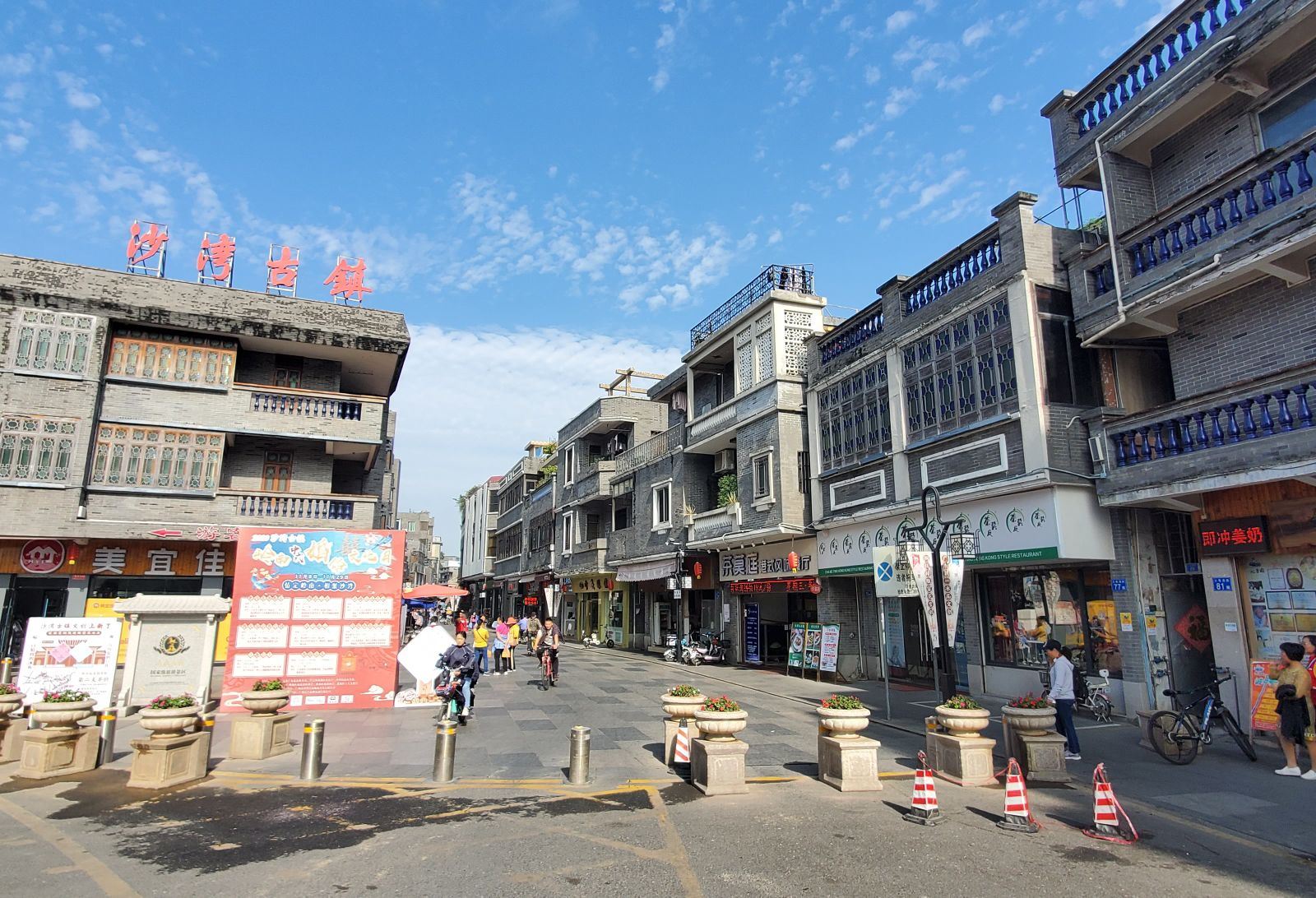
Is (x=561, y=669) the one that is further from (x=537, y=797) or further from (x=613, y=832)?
(x=613, y=832)

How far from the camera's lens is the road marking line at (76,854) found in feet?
19.2

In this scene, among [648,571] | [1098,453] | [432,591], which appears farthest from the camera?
[648,571]

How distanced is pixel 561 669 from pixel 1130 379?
18170 mm

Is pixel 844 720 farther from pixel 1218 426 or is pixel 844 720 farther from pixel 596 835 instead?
pixel 1218 426

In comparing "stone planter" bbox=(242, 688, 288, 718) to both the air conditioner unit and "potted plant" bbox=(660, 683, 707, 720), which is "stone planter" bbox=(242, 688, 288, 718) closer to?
"potted plant" bbox=(660, 683, 707, 720)

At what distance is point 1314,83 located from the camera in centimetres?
1143

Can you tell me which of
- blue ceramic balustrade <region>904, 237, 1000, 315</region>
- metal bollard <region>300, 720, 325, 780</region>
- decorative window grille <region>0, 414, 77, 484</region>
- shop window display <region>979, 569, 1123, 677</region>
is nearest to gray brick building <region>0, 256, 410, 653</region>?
decorative window grille <region>0, 414, 77, 484</region>

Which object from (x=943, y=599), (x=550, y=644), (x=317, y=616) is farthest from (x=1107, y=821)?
(x=317, y=616)

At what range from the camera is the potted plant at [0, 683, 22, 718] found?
35.2ft

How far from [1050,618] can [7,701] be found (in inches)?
711

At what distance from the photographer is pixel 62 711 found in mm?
10109

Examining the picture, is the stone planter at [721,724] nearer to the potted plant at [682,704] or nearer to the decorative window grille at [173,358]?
the potted plant at [682,704]

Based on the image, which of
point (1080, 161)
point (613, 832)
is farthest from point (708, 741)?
point (1080, 161)

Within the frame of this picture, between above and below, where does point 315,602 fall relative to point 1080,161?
below
